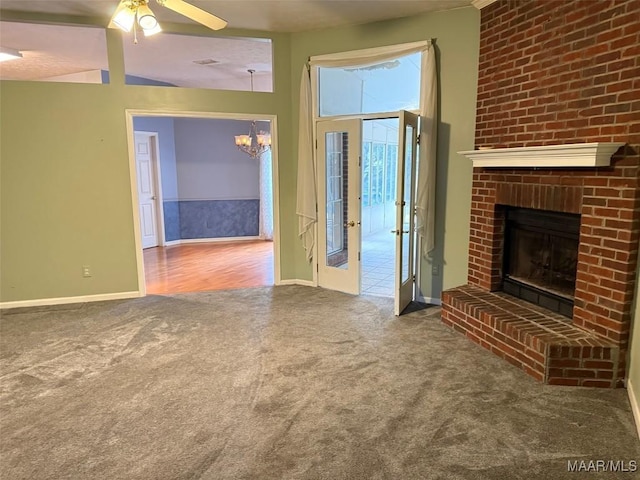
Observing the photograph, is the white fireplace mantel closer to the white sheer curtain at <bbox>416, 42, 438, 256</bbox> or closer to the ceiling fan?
the white sheer curtain at <bbox>416, 42, 438, 256</bbox>

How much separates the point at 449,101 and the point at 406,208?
109cm

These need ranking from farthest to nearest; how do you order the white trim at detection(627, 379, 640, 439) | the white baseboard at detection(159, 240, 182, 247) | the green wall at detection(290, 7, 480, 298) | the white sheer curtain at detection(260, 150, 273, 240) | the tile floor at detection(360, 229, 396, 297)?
the white sheer curtain at detection(260, 150, 273, 240) → the white baseboard at detection(159, 240, 182, 247) → the tile floor at detection(360, 229, 396, 297) → the green wall at detection(290, 7, 480, 298) → the white trim at detection(627, 379, 640, 439)

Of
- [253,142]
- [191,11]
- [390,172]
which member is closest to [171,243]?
[253,142]

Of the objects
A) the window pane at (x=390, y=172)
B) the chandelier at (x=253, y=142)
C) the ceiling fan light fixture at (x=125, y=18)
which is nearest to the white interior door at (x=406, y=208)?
the ceiling fan light fixture at (x=125, y=18)

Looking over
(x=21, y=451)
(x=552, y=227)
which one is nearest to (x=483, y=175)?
(x=552, y=227)

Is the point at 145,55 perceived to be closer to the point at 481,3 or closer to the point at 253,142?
the point at 253,142

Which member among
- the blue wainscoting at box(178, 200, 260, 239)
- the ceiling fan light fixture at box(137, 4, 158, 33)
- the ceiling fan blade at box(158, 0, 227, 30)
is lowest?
the blue wainscoting at box(178, 200, 260, 239)

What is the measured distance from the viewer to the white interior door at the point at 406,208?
12.3 feet

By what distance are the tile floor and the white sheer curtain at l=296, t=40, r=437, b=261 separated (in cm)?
83

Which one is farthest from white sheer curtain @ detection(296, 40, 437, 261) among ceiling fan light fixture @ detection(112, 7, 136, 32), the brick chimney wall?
ceiling fan light fixture @ detection(112, 7, 136, 32)

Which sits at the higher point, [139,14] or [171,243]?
[139,14]

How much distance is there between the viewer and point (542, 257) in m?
3.40

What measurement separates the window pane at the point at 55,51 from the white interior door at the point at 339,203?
9.22 feet

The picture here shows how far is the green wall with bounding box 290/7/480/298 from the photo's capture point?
152 inches
